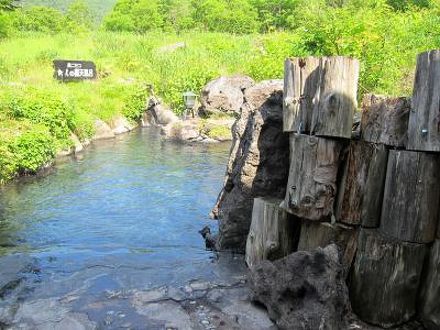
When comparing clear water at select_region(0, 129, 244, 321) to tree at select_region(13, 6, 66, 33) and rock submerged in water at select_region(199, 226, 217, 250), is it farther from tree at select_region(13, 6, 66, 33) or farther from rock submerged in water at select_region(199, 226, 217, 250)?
tree at select_region(13, 6, 66, 33)

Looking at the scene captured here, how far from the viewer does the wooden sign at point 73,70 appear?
20844 millimetres

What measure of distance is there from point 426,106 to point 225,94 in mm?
15990

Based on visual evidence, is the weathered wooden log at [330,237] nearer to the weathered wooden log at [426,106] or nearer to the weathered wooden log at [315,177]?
the weathered wooden log at [315,177]

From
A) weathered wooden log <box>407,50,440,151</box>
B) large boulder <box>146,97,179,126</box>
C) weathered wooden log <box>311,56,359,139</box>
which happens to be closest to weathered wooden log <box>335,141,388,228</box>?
weathered wooden log <box>311,56,359,139</box>

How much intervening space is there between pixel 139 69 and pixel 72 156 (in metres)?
11.3

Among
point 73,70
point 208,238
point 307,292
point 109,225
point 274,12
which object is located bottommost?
point 109,225

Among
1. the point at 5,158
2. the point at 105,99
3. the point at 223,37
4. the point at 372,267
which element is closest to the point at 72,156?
the point at 5,158

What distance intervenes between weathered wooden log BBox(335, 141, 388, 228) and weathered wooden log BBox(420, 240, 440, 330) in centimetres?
55

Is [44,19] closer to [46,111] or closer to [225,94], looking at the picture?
[225,94]

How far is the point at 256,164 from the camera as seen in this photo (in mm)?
6094

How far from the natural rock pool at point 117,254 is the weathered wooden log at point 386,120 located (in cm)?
205

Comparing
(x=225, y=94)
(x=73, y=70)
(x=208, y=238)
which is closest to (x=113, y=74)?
(x=73, y=70)

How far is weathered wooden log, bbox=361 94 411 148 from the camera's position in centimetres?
423

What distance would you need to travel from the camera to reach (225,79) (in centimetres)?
2055
